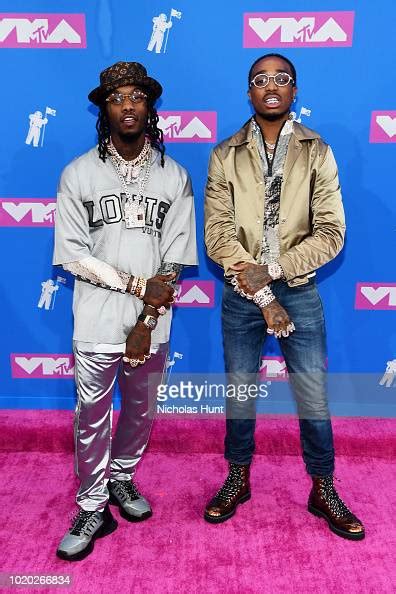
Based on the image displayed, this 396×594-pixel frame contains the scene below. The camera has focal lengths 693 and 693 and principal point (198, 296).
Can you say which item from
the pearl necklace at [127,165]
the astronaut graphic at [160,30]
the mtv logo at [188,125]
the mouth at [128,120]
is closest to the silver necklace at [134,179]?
the pearl necklace at [127,165]

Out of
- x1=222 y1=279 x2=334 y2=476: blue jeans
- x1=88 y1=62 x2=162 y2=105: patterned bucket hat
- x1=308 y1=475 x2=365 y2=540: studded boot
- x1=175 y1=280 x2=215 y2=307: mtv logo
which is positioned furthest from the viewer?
x1=175 y1=280 x2=215 y2=307: mtv logo

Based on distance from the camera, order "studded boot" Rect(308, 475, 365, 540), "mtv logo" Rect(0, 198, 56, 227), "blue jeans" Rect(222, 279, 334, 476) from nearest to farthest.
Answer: "blue jeans" Rect(222, 279, 334, 476)
"studded boot" Rect(308, 475, 365, 540)
"mtv logo" Rect(0, 198, 56, 227)

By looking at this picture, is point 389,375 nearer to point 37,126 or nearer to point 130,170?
point 130,170

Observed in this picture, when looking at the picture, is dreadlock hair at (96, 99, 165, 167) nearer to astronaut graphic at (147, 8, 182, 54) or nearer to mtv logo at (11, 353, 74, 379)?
astronaut graphic at (147, 8, 182, 54)

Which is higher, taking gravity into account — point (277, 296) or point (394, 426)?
point (277, 296)

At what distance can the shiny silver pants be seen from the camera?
2.76 m

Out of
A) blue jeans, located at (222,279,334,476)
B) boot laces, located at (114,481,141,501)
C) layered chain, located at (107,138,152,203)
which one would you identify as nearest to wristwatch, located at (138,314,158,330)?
blue jeans, located at (222,279,334,476)

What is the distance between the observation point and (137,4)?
3.17 meters

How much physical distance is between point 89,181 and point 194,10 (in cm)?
110

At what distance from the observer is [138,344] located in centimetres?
270

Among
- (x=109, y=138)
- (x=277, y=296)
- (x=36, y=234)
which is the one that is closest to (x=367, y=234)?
(x=277, y=296)

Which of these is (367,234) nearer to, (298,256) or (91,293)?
(298,256)

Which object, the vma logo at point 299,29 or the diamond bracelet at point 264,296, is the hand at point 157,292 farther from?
the vma logo at point 299,29

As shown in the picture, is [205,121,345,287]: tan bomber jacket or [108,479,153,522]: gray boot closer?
[205,121,345,287]: tan bomber jacket
